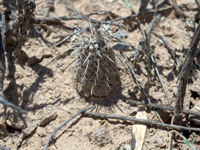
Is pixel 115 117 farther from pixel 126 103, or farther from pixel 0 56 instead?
pixel 0 56

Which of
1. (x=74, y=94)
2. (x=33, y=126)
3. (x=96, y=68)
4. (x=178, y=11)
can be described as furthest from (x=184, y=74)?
(x=178, y=11)

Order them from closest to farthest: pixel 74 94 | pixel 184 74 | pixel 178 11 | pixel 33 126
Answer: pixel 184 74 → pixel 33 126 → pixel 74 94 → pixel 178 11

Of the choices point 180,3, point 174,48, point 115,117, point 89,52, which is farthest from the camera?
point 180,3

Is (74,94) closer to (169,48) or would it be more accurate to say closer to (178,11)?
(169,48)

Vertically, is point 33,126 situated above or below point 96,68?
below

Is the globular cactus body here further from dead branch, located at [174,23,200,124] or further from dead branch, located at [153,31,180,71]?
dead branch, located at [153,31,180,71]

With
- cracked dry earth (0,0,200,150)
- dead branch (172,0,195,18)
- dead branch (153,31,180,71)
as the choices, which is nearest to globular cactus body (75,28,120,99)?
cracked dry earth (0,0,200,150)

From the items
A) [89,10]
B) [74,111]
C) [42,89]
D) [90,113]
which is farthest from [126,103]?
[89,10]
